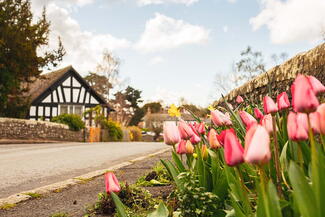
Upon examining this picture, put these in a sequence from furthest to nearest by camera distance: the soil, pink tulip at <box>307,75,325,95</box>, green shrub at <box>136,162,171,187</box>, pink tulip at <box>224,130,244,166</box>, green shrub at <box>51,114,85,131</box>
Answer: green shrub at <box>51,114,85,131</box> < green shrub at <box>136,162,171,187</box> < the soil < pink tulip at <box>307,75,325,95</box> < pink tulip at <box>224,130,244,166</box>

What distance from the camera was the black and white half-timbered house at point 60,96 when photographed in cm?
2303

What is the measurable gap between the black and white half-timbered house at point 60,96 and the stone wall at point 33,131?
453 cm

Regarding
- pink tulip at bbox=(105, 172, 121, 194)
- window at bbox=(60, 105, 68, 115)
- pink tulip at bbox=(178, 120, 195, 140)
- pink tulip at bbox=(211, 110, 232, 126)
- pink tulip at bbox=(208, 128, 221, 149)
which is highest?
window at bbox=(60, 105, 68, 115)

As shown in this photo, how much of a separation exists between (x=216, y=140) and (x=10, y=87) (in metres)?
16.7

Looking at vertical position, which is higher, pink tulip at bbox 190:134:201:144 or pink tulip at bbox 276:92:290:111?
pink tulip at bbox 276:92:290:111

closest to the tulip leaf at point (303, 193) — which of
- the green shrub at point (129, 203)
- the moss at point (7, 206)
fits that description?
the green shrub at point (129, 203)

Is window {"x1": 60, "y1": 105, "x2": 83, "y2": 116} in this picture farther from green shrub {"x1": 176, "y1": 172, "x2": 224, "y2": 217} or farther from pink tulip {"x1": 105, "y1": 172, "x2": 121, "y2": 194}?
pink tulip {"x1": 105, "y1": 172, "x2": 121, "y2": 194}

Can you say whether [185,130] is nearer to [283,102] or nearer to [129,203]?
[283,102]

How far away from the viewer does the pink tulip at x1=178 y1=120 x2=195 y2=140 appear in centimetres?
158

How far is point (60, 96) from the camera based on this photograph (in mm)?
24312

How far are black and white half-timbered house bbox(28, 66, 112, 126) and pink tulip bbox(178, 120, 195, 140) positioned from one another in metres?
22.3

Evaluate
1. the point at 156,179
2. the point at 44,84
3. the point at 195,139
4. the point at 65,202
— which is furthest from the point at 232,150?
the point at 44,84

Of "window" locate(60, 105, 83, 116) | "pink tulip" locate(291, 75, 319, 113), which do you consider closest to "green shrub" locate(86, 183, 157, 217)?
"pink tulip" locate(291, 75, 319, 113)

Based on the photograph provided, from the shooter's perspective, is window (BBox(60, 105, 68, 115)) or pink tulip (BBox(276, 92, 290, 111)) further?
window (BBox(60, 105, 68, 115))
